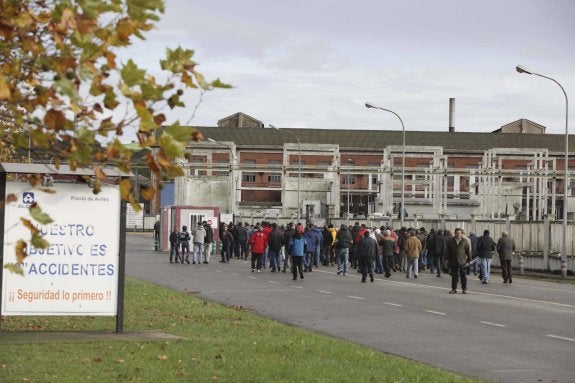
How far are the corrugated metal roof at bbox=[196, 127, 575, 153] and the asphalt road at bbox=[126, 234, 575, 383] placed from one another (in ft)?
256

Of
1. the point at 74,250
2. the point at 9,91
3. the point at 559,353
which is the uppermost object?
the point at 9,91

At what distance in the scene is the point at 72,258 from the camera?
1461 cm

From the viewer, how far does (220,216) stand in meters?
62.0

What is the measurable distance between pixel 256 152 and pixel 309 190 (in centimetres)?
4075

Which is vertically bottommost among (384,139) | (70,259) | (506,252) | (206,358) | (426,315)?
(426,315)

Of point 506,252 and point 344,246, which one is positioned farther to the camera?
point 344,246

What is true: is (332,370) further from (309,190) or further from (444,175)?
(309,190)

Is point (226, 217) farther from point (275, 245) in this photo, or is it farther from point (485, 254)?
point (485, 254)

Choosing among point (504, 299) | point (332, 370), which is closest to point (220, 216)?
point (504, 299)

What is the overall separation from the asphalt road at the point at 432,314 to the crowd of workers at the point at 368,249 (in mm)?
698

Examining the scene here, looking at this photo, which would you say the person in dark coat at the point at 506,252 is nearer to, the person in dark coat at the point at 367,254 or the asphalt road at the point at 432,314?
the asphalt road at the point at 432,314

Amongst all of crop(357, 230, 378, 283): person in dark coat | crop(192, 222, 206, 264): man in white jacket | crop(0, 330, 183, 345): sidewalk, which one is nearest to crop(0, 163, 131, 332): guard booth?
crop(0, 330, 183, 345): sidewalk

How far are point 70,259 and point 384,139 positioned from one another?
10488cm

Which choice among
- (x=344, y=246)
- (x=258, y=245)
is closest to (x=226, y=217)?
(x=258, y=245)
